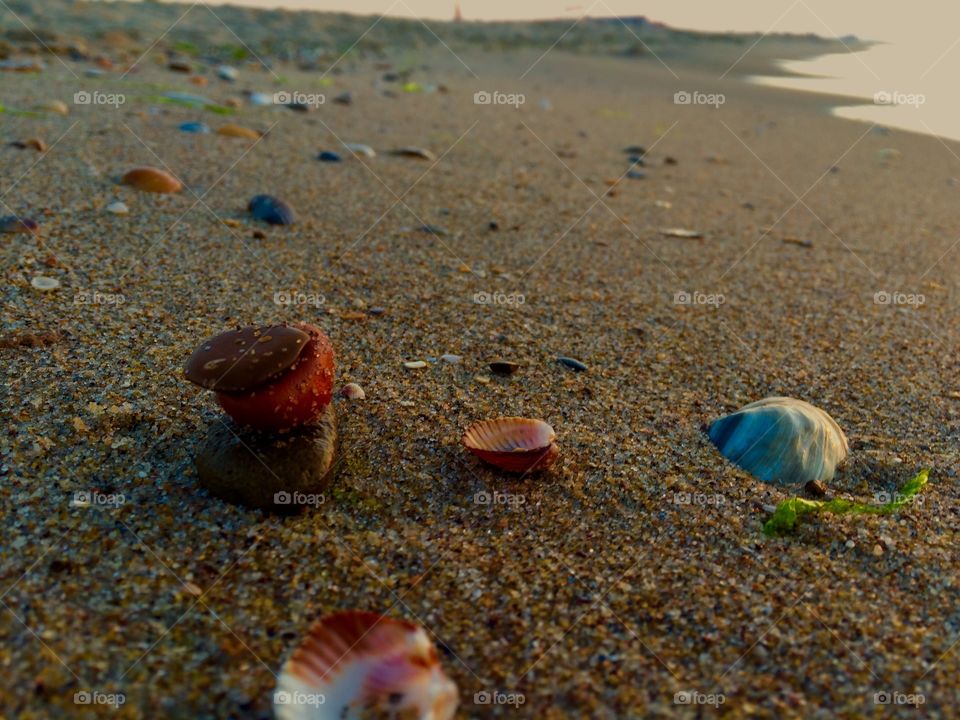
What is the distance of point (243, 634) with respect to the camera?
5.15 ft

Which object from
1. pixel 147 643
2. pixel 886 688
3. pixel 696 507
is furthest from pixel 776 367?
pixel 147 643

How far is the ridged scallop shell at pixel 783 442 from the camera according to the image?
226cm

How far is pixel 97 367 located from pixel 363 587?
1.29 metres

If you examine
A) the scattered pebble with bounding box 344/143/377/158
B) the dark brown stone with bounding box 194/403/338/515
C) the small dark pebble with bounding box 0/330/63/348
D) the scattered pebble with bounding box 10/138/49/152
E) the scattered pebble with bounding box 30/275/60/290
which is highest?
the scattered pebble with bounding box 344/143/377/158

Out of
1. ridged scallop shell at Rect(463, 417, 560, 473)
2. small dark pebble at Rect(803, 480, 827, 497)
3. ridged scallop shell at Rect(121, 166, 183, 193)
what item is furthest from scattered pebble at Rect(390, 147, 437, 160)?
small dark pebble at Rect(803, 480, 827, 497)

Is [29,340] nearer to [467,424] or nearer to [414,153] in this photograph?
[467,424]

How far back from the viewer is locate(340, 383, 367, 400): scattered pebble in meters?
2.47

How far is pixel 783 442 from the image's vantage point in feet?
7.54

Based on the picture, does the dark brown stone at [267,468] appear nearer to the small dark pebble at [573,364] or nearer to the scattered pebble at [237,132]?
the small dark pebble at [573,364]

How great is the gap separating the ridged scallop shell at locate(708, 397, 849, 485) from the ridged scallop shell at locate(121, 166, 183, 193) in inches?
132

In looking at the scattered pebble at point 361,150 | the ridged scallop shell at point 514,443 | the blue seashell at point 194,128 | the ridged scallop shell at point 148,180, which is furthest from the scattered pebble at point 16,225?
the scattered pebble at point 361,150

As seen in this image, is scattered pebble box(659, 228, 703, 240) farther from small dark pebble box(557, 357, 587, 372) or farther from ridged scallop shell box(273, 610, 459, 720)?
ridged scallop shell box(273, 610, 459, 720)

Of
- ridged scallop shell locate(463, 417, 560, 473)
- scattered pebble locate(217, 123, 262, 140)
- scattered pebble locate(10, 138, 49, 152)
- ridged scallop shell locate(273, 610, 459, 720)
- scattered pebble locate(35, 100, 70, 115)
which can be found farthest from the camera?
scattered pebble locate(217, 123, 262, 140)

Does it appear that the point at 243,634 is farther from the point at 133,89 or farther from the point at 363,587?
the point at 133,89
